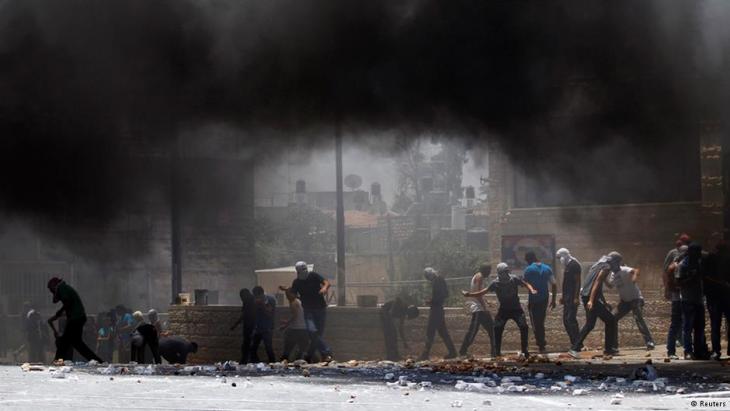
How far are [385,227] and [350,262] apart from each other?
3033mm

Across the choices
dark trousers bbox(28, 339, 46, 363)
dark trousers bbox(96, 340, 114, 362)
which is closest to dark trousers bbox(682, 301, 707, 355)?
dark trousers bbox(96, 340, 114, 362)

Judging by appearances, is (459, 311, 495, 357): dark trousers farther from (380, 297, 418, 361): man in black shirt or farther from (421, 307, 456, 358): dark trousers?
(380, 297, 418, 361): man in black shirt

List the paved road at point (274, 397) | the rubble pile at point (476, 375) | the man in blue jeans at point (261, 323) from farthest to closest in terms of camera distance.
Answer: the man in blue jeans at point (261, 323) < the rubble pile at point (476, 375) < the paved road at point (274, 397)

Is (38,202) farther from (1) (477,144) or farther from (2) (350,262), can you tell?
(2) (350,262)

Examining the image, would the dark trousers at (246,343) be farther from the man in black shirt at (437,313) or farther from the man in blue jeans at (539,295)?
the man in blue jeans at (539,295)

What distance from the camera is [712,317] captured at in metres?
16.3

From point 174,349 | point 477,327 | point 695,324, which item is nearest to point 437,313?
point 477,327

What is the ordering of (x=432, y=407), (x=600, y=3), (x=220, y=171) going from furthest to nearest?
(x=220, y=171)
(x=600, y=3)
(x=432, y=407)

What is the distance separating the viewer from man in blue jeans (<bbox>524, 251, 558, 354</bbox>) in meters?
19.0

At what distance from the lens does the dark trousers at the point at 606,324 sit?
59.2 ft

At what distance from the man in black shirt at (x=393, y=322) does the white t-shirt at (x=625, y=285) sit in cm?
421

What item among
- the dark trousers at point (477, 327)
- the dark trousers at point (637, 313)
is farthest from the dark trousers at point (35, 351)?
the dark trousers at point (637, 313)

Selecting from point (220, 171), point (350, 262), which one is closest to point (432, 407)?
point (220, 171)

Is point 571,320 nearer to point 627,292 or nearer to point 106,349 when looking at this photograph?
point 627,292
